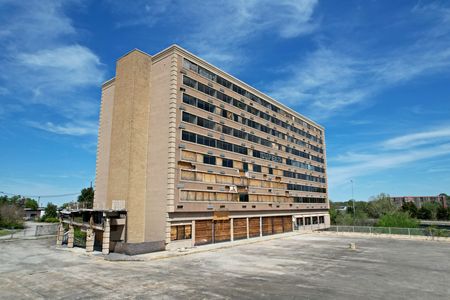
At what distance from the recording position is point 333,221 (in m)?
84.8

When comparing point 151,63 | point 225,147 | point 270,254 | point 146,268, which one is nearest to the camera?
point 146,268

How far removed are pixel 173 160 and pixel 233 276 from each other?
52.5 ft

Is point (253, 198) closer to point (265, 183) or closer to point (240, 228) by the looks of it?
point (265, 183)

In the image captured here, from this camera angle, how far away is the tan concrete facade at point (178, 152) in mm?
32594

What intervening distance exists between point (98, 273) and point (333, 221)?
7701 cm

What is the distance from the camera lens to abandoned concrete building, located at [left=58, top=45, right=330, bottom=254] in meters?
32.0

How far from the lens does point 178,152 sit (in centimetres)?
3347

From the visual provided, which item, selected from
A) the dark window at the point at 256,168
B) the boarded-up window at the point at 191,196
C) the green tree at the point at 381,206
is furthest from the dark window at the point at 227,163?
the green tree at the point at 381,206

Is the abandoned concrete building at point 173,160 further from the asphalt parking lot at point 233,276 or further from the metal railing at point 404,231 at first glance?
the metal railing at point 404,231

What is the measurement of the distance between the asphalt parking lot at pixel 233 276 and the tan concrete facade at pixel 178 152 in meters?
6.36

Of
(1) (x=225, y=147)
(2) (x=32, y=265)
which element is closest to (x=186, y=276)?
(2) (x=32, y=265)

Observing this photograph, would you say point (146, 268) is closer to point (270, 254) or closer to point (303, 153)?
point (270, 254)

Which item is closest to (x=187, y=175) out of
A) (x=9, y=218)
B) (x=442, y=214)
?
(x=9, y=218)

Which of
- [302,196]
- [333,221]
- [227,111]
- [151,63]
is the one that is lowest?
[333,221]
